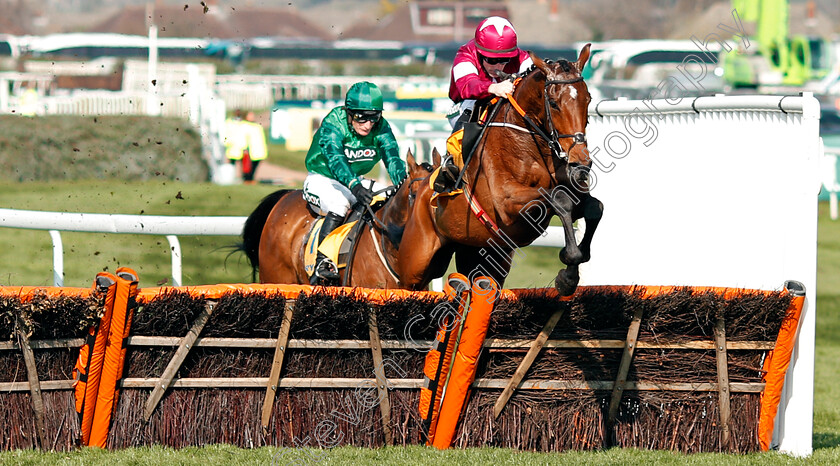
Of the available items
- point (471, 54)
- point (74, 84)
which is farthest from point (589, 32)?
point (471, 54)

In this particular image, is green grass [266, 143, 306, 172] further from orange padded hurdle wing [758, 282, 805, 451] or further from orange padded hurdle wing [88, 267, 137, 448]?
orange padded hurdle wing [758, 282, 805, 451]

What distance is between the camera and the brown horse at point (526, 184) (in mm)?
4363

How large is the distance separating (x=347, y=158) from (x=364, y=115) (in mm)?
306

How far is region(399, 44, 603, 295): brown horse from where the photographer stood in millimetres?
4363

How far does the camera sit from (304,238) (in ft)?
20.4

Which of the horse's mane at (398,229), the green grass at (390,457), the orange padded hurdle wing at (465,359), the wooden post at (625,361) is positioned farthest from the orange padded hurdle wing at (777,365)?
the horse's mane at (398,229)

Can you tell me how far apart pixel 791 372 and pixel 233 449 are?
2640 mm

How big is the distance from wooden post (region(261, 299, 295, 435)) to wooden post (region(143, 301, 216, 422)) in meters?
0.32

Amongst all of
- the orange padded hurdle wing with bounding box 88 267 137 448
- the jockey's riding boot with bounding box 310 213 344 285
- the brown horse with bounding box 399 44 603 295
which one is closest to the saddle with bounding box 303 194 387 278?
the jockey's riding boot with bounding box 310 213 344 285

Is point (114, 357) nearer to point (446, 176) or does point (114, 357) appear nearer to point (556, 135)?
point (446, 176)

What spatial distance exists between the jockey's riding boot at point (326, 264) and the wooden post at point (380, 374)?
4.09ft

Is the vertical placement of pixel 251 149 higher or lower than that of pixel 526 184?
higher

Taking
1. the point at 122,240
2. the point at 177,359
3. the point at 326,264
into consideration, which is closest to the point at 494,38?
the point at 326,264

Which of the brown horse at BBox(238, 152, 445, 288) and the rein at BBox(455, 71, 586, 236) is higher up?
the rein at BBox(455, 71, 586, 236)
